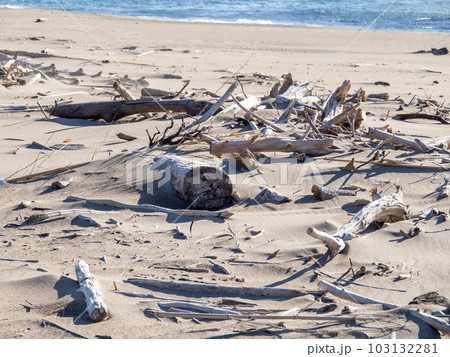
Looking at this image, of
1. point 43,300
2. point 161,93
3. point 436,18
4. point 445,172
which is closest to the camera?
point 43,300

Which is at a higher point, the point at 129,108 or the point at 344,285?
the point at 129,108

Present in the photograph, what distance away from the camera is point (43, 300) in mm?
2445

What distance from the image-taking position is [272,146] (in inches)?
169

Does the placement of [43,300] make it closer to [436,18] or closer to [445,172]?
[445,172]

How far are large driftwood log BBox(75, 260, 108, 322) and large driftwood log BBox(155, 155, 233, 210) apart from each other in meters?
1.15

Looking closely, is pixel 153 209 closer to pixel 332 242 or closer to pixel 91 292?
pixel 91 292

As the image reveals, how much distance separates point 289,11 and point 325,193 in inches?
900

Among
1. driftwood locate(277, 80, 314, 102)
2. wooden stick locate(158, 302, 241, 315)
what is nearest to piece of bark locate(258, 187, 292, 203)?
wooden stick locate(158, 302, 241, 315)

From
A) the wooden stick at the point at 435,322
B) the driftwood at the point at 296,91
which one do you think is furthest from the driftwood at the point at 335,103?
the wooden stick at the point at 435,322

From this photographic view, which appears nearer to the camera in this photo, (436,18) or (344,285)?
(344,285)

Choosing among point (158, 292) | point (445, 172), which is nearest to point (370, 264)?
point (158, 292)

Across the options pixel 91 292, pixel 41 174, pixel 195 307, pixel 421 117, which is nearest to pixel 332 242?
pixel 195 307

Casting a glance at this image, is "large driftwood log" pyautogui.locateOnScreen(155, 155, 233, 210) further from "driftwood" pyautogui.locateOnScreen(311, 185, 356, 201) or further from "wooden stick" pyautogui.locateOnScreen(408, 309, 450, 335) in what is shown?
"wooden stick" pyautogui.locateOnScreen(408, 309, 450, 335)

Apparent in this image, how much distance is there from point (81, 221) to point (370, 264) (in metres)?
1.89
